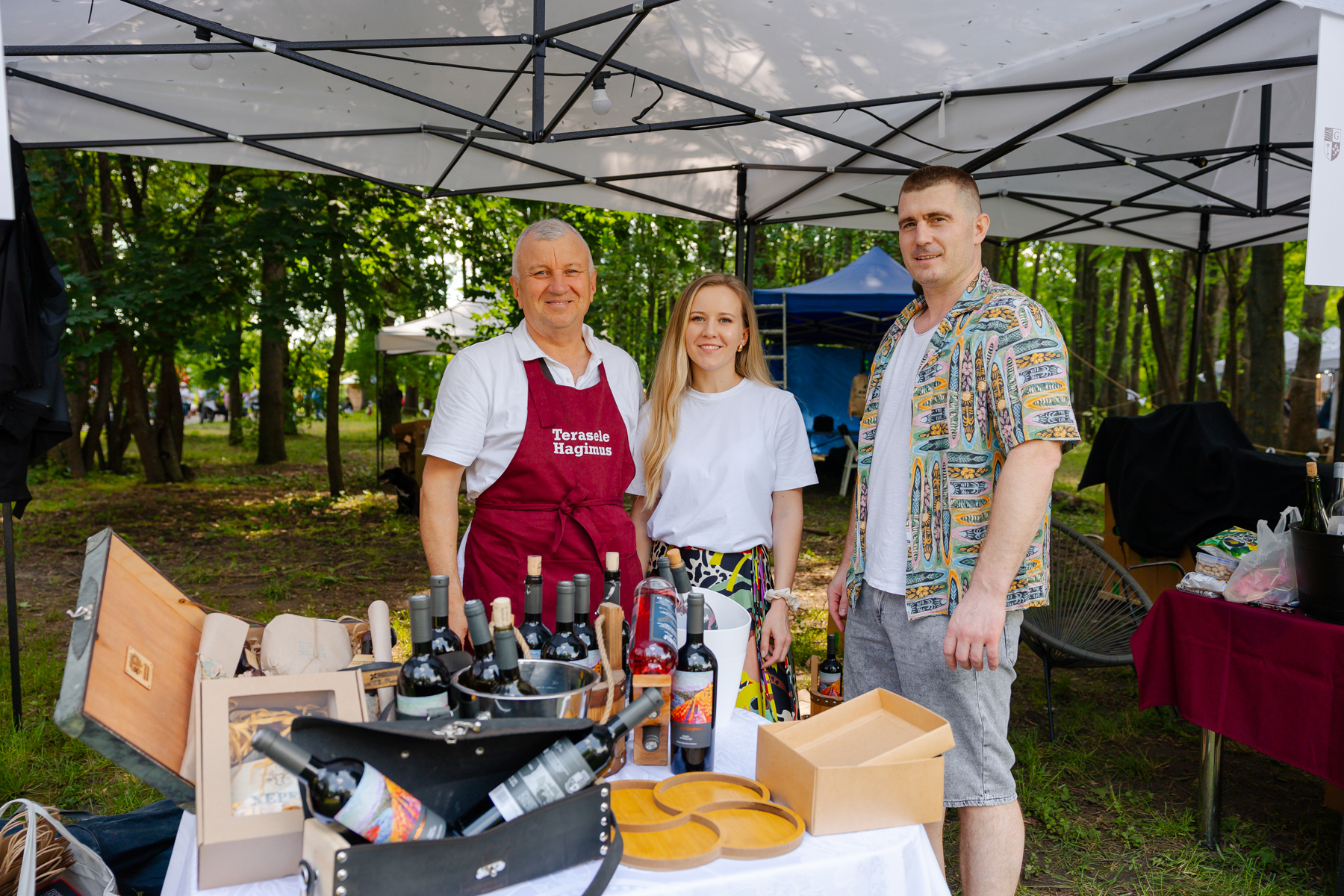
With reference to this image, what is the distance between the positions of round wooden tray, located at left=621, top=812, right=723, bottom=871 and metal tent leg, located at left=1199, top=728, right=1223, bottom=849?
238 cm

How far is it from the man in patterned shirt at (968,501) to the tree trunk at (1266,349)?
7007 mm

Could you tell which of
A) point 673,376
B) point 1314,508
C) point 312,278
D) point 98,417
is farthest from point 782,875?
point 98,417

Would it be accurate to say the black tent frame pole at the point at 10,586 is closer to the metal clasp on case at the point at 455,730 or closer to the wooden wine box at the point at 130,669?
the wooden wine box at the point at 130,669

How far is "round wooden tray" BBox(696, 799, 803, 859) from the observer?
3.83ft

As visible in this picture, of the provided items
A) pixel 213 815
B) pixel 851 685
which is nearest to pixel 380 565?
pixel 851 685

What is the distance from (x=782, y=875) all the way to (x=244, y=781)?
0.74m

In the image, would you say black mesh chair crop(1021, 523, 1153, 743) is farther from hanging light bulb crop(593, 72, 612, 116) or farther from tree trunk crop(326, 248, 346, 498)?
tree trunk crop(326, 248, 346, 498)

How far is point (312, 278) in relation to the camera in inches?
256

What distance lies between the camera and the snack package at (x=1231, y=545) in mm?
2904

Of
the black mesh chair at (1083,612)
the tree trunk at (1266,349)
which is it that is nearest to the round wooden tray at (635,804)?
the black mesh chair at (1083,612)

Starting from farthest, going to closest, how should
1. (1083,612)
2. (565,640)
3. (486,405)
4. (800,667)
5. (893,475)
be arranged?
(800,667), (1083,612), (486,405), (893,475), (565,640)

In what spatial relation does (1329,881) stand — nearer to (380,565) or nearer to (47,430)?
(47,430)

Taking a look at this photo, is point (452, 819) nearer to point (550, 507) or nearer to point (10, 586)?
point (550, 507)

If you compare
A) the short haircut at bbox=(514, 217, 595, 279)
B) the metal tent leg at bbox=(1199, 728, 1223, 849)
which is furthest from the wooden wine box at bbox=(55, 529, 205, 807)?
the metal tent leg at bbox=(1199, 728, 1223, 849)
